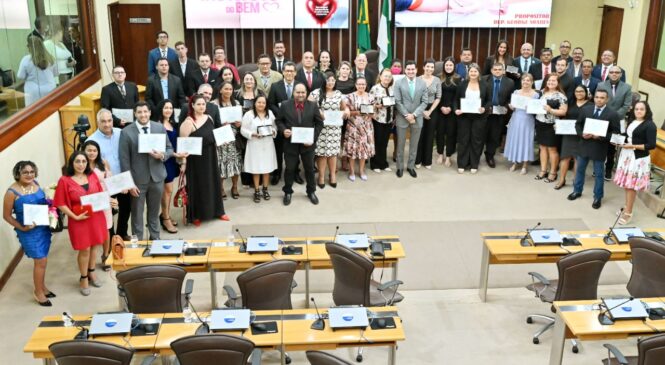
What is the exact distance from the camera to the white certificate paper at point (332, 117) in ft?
29.2

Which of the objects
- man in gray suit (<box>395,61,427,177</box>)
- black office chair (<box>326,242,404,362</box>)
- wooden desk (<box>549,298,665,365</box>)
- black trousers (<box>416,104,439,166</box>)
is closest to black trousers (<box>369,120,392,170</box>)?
man in gray suit (<box>395,61,427,177</box>)

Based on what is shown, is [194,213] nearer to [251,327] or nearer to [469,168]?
[251,327]

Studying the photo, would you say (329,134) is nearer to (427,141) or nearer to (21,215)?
(427,141)

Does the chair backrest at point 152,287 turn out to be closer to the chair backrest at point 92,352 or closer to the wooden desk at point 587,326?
the chair backrest at point 92,352

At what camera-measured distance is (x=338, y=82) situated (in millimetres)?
9445

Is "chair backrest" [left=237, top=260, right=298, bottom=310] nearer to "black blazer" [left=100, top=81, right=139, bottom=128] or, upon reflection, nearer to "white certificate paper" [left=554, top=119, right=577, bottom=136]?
"black blazer" [left=100, top=81, right=139, bottom=128]

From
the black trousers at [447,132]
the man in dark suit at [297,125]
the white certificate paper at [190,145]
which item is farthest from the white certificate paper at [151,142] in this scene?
the black trousers at [447,132]

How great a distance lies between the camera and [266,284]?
17.1 feet

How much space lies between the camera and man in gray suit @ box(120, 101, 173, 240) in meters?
7.07

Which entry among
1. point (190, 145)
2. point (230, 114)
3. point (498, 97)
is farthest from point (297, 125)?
point (498, 97)

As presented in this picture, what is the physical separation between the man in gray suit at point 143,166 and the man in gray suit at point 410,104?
3.57m

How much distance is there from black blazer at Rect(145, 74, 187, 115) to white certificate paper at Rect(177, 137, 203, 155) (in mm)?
1437

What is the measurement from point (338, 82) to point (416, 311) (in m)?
4.08

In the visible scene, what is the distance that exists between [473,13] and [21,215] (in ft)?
30.1
